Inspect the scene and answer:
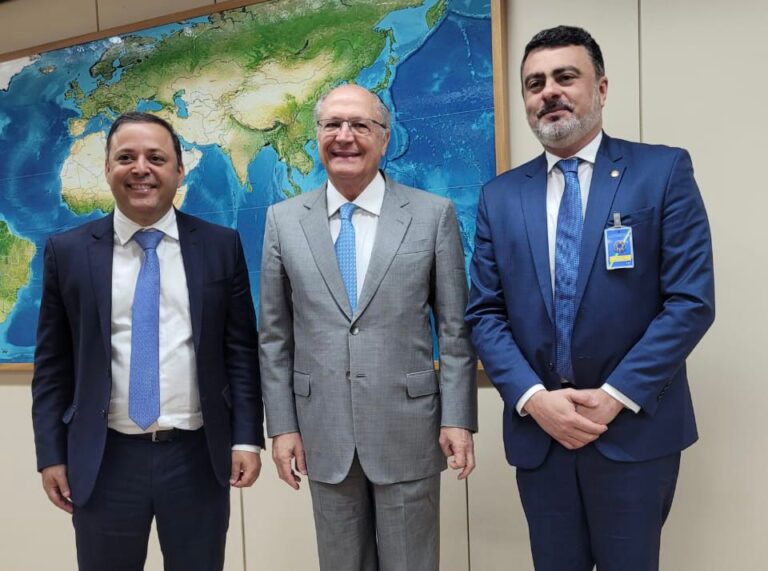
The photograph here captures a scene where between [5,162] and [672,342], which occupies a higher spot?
[5,162]

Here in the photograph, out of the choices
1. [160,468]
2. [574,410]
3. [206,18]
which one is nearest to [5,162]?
[206,18]

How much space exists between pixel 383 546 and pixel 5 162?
97.1 inches

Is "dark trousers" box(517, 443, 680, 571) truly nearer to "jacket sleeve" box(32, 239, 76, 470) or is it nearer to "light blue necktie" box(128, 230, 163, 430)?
"light blue necktie" box(128, 230, 163, 430)

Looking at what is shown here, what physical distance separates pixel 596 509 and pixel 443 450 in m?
0.38

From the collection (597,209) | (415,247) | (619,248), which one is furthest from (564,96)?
(415,247)

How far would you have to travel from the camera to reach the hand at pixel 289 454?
5.64 feet

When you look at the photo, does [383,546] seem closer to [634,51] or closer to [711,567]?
[711,567]

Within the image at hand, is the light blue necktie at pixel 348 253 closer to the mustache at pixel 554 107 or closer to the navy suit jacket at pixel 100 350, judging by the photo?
the navy suit jacket at pixel 100 350

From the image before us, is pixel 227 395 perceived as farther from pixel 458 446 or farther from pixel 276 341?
pixel 458 446

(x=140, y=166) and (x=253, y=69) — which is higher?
(x=253, y=69)

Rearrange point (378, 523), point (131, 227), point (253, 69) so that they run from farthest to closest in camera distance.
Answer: point (253, 69) < point (131, 227) < point (378, 523)

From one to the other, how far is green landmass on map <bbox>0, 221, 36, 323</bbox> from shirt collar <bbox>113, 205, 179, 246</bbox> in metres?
1.47

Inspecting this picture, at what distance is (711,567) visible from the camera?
2154 mm

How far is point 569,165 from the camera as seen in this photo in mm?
1597
